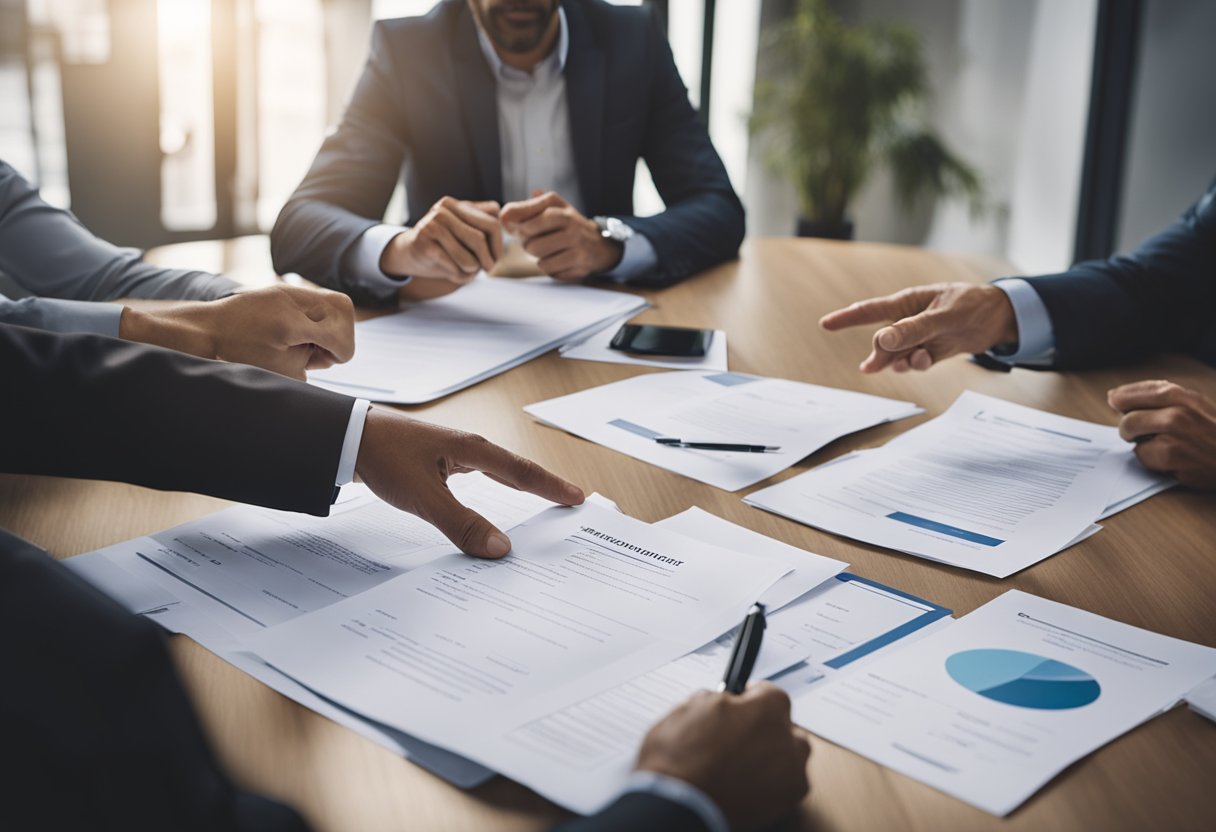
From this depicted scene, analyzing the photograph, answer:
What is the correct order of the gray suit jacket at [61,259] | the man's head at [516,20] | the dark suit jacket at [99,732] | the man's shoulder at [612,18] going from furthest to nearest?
1. the man's shoulder at [612,18]
2. the man's head at [516,20]
3. the gray suit jacket at [61,259]
4. the dark suit jacket at [99,732]

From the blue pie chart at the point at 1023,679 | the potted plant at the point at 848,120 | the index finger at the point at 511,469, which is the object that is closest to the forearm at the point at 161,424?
the index finger at the point at 511,469

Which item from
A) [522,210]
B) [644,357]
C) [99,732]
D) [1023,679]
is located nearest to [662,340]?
[644,357]

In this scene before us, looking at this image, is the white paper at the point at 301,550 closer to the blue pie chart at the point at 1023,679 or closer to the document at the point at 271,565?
the document at the point at 271,565

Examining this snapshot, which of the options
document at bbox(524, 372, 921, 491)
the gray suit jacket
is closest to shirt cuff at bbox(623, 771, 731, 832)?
document at bbox(524, 372, 921, 491)

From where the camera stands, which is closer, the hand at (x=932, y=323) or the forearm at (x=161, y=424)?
the forearm at (x=161, y=424)

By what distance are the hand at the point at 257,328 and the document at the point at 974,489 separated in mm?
541

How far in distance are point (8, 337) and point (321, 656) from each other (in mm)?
395

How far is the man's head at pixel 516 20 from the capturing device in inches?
78.8

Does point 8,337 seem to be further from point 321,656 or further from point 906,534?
point 906,534

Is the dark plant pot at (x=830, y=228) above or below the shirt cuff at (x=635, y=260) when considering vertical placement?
below

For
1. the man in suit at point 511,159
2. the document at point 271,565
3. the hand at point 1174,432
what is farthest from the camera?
the man in suit at point 511,159

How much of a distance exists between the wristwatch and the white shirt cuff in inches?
36.5

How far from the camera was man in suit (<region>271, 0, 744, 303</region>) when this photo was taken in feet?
5.23

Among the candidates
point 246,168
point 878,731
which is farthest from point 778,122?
point 878,731
